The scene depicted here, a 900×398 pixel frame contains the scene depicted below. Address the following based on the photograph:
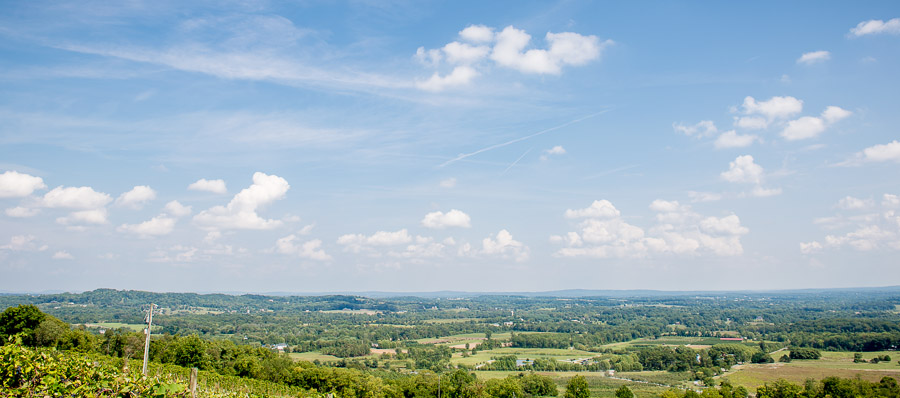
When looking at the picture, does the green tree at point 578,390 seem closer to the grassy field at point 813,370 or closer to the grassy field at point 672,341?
the grassy field at point 813,370

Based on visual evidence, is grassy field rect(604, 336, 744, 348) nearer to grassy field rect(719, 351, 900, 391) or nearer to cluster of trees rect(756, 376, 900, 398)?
grassy field rect(719, 351, 900, 391)

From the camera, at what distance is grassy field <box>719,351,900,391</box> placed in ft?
233

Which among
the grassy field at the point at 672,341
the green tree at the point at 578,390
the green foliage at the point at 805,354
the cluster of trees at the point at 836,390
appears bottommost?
the grassy field at the point at 672,341

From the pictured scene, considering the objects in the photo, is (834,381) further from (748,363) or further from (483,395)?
(748,363)

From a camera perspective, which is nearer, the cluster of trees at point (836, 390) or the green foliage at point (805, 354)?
the cluster of trees at point (836, 390)

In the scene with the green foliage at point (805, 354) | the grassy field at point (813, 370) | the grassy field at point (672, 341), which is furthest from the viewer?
the grassy field at point (672, 341)

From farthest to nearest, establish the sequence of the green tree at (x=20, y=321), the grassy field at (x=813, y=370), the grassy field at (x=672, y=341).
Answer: the grassy field at (x=672, y=341) < the grassy field at (x=813, y=370) < the green tree at (x=20, y=321)

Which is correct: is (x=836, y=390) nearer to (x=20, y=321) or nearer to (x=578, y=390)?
(x=578, y=390)

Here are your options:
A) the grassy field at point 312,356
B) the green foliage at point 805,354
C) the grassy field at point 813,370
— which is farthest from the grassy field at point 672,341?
the grassy field at point 312,356

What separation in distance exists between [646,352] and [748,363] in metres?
18.2

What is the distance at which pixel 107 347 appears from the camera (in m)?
65.0

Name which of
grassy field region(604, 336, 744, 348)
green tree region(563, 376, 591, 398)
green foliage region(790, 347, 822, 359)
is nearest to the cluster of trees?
green tree region(563, 376, 591, 398)

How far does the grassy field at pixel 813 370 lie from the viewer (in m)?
71.0

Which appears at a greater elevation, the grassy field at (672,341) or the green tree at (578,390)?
the green tree at (578,390)
